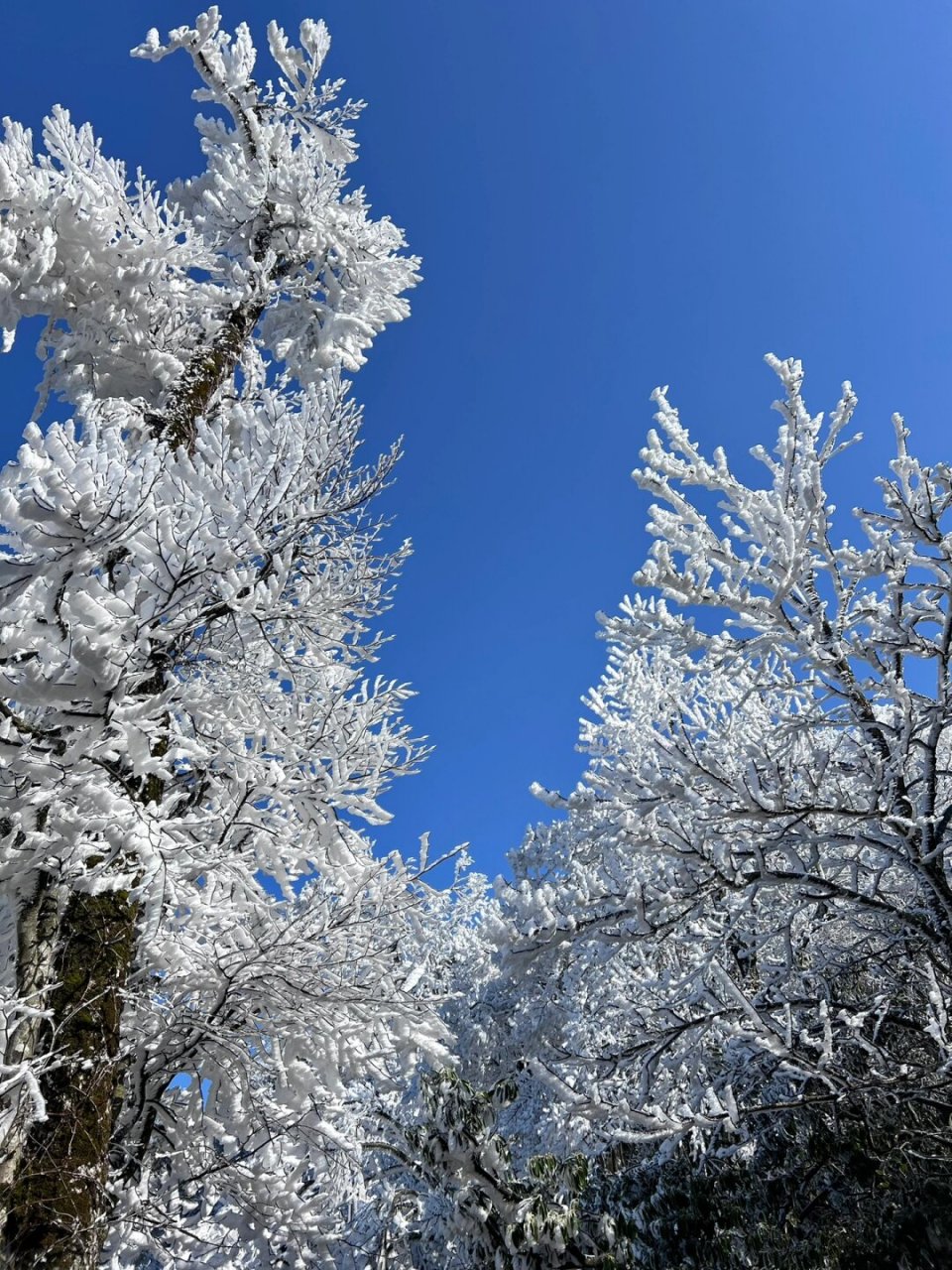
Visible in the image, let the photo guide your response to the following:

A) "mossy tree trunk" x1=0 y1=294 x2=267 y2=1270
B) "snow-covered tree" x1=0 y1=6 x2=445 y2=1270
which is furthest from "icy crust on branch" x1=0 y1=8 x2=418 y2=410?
"mossy tree trunk" x1=0 y1=294 x2=267 y2=1270

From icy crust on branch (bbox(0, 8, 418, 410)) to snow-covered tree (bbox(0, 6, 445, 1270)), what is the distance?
0.10 ft

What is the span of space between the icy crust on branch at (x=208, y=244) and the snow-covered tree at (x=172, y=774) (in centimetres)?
3

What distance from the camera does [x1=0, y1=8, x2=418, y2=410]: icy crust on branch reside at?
17.0 ft

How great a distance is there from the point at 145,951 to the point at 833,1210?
28.5ft

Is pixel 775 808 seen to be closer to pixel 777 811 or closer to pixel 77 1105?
pixel 777 811

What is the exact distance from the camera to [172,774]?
3900 millimetres

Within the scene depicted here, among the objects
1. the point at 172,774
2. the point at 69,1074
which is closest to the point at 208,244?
the point at 172,774

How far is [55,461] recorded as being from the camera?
2.39m

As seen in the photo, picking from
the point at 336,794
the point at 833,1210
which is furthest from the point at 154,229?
the point at 833,1210

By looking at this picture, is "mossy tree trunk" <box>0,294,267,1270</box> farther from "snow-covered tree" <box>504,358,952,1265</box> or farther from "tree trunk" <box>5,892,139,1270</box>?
"snow-covered tree" <box>504,358,952,1265</box>

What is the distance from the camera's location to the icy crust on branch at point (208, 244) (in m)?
5.20

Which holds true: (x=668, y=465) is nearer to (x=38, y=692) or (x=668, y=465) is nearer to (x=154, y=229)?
(x=38, y=692)

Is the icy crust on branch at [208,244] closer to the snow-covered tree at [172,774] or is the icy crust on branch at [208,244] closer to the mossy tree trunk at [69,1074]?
the snow-covered tree at [172,774]

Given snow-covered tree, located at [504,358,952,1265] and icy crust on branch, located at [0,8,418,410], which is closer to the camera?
snow-covered tree, located at [504,358,952,1265]
